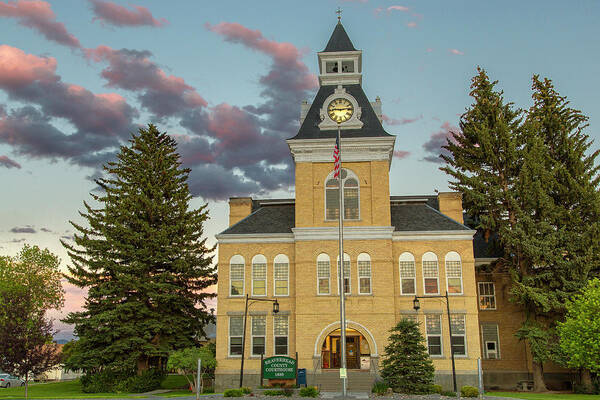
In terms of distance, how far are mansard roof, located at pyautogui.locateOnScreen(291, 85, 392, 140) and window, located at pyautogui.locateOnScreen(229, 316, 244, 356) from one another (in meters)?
13.5

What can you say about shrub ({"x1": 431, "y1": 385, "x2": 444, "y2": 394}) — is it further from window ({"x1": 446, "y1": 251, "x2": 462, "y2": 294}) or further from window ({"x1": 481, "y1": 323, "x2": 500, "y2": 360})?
window ({"x1": 481, "y1": 323, "x2": 500, "y2": 360})

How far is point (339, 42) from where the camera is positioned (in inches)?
1661

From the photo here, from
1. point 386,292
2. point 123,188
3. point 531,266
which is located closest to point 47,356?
point 123,188

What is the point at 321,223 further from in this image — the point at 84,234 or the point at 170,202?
the point at 84,234

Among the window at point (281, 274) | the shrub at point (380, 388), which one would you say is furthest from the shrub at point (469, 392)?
the window at point (281, 274)

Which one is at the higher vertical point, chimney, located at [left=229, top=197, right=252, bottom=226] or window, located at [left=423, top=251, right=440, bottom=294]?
chimney, located at [left=229, top=197, right=252, bottom=226]

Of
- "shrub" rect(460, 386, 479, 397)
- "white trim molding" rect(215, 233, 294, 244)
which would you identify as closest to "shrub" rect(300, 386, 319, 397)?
"shrub" rect(460, 386, 479, 397)

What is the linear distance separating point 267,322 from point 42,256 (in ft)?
106

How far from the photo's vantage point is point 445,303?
114 feet

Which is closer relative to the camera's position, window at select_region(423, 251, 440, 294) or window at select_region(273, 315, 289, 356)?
window at select_region(273, 315, 289, 356)

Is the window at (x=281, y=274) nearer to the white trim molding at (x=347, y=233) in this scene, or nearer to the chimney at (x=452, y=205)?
the white trim molding at (x=347, y=233)

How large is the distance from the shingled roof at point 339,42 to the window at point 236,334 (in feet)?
72.0

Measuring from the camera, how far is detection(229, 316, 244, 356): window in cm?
3528

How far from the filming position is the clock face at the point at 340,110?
38.8m
